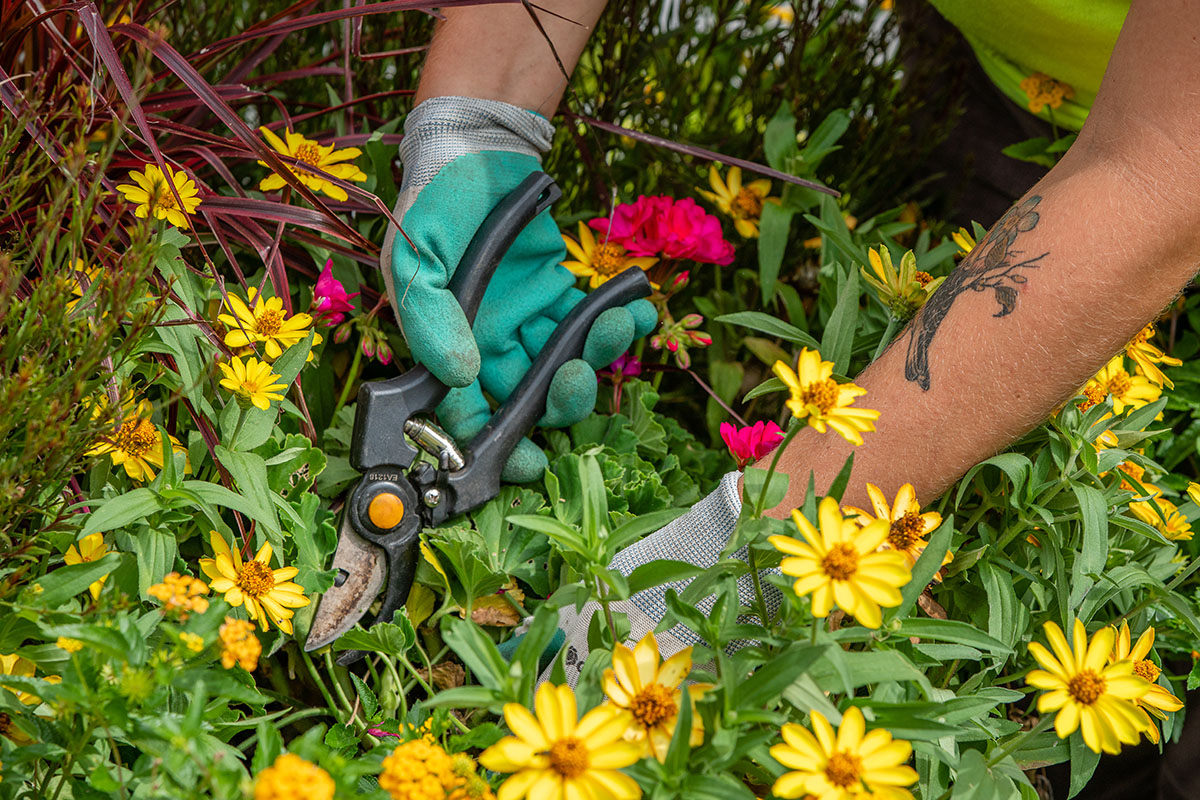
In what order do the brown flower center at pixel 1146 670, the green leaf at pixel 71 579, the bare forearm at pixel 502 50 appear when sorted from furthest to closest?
the bare forearm at pixel 502 50 → the brown flower center at pixel 1146 670 → the green leaf at pixel 71 579

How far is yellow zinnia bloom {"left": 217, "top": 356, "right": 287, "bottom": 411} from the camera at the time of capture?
0.77 metres

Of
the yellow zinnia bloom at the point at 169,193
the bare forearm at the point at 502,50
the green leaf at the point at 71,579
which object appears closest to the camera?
the green leaf at the point at 71,579

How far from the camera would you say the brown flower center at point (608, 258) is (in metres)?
1.17

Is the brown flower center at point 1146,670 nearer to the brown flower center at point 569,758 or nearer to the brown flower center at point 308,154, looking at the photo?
the brown flower center at point 569,758

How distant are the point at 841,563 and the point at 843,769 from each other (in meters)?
0.12

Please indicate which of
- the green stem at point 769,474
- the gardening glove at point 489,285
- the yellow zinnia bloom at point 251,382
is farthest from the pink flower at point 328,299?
the green stem at point 769,474

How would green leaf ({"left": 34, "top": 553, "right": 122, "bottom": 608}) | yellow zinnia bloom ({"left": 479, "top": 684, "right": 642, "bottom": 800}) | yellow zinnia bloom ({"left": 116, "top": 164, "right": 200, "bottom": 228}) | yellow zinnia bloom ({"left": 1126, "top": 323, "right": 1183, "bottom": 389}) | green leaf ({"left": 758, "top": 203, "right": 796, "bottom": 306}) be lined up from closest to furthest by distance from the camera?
1. yellow zinnia bloom ({"left": 479, "top": 684, "right": 642, "bottom": 800})
2. green leaf ({"left": 34, "top": 553, "right": 122, "bottom": 608})
3. yellow zinnia bloom ({"left": 116, "top": 164, "right": 200, "bottom": 228})
4. yellow zinnia bloom ({"left": 1126, "top": 323, "right": 1183, "bottom": 389})
5. green leaf ({"left": 758, "top": 203, "right": 796, "bottom": 306})

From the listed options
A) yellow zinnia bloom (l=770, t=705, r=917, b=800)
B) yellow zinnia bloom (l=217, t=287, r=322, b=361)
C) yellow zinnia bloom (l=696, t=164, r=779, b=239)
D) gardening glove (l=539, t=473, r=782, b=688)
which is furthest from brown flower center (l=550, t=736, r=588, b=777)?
yellow zinnia bloom (l=696, t=164, r=779, b=239)

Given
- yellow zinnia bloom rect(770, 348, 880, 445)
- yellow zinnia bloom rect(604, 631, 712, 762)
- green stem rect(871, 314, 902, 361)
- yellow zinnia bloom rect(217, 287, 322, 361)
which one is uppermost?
yellow zinnia bloom rect(770, 348, 880, 445)

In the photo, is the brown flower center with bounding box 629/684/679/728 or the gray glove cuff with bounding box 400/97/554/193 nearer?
the brown flower center with bounding box 629/684/679/728

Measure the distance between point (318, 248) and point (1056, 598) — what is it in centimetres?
86

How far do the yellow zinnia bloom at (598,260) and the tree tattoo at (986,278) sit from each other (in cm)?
40

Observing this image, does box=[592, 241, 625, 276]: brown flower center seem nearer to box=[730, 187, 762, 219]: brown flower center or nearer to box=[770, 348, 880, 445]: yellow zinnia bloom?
box=[730, 187, 762, 219]: brown flower center

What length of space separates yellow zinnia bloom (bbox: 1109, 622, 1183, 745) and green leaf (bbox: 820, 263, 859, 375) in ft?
1.18
